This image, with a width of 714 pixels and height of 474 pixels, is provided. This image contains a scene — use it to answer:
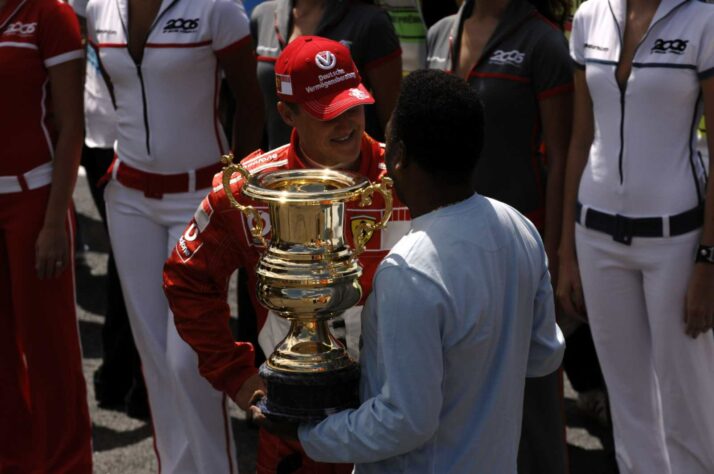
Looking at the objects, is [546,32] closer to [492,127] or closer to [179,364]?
[492,127]

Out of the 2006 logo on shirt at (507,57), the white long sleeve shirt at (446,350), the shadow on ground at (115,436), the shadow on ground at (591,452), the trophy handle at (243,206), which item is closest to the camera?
the white long sleeve shirt at (446,350)

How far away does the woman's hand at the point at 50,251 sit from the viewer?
4516 mm

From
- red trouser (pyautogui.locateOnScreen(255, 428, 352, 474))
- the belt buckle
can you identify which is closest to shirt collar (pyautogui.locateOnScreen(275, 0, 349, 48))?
the belt buckle

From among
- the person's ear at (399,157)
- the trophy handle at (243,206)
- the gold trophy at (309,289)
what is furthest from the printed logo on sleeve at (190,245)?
the person's ear at (399,157)

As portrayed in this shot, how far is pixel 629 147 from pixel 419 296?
5.75 feet

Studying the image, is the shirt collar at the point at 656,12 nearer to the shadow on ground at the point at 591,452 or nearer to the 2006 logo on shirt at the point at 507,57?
the 2006 logo on shirt at the point at 507,57

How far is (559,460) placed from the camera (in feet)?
14.2

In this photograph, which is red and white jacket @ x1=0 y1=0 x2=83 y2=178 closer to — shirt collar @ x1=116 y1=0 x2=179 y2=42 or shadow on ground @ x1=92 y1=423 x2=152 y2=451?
shirt collar @ x1=116 y1=0 x2=179 y2=42

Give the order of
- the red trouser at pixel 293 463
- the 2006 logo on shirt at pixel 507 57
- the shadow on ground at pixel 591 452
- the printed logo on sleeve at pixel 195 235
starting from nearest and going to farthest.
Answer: the red trouser at pixel 293 463 < the printed logo on sleeve at pixel 195 235 < the 2006 logo on shirt at pixel 507 57 < the shadow on ground at pixel 591 452

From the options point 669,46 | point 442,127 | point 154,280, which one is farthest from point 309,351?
point 154,280

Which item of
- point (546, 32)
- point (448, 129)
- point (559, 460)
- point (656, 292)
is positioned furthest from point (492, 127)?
point (448, 129)

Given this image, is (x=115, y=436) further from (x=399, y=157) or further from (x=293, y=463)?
(x=399, y=157)

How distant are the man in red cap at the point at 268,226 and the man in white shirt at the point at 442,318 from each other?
61cm

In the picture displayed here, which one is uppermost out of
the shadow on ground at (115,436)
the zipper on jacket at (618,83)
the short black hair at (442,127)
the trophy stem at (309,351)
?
the short black hair at (442,127)
